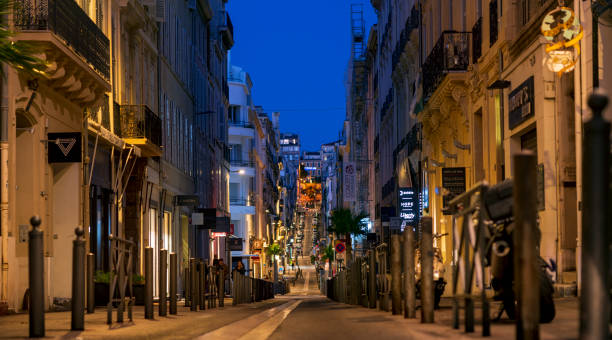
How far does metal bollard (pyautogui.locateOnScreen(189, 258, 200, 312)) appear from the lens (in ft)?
57.2

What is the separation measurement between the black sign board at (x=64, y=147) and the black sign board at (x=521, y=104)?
9.10 m

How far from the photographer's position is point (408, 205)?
4022 centimetres

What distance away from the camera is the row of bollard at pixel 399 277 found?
863cm

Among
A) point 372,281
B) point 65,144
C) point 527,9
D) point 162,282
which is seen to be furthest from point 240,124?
point 162,282

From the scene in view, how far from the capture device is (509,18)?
20.8 meters

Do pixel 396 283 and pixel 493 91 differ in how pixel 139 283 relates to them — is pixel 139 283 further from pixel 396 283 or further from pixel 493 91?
pixel 396 283

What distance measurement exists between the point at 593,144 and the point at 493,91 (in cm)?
1962

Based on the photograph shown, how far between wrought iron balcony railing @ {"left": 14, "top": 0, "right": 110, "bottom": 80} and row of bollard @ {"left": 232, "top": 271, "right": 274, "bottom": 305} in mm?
6858

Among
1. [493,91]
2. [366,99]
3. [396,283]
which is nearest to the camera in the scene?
[396,283]

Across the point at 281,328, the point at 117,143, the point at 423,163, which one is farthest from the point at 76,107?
the point at 423,163

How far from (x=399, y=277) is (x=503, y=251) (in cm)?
416

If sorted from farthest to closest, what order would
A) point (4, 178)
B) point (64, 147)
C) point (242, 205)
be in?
1. point (242, 205)
2. point (64, 147)
3. point (4, 178)

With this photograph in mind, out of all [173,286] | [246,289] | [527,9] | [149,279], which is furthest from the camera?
[246,289]

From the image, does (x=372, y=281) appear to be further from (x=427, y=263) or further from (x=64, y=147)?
(x=427, y=263)
